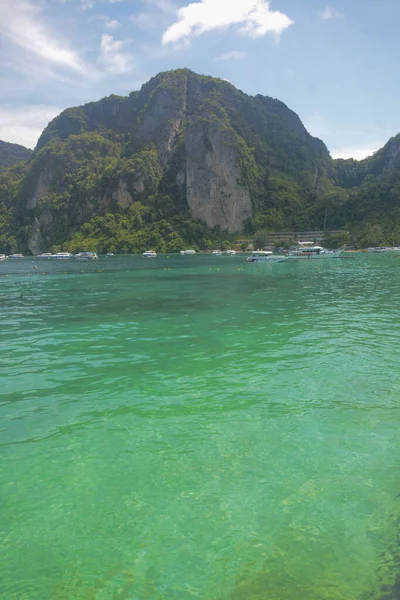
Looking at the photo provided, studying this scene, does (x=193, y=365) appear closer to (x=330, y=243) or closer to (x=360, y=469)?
(x=360, y=469)

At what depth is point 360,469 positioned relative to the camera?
8.51 m

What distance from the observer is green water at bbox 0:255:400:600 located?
19.4ft

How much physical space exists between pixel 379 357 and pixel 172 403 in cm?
940

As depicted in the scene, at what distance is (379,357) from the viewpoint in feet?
53.6

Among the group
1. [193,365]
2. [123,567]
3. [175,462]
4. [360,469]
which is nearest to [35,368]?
[193,365]

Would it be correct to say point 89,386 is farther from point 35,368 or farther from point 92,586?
point 92,586

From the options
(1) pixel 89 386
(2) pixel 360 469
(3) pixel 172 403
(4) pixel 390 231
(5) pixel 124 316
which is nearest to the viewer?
(2) pixel 360 469

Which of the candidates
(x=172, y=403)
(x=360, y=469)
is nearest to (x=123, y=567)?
(x=360, y=469)

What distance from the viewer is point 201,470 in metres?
8.48

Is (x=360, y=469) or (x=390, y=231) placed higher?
(x=390, y=231)

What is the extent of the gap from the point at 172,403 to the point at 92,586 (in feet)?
21.5

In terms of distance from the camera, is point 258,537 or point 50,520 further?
point 50,520

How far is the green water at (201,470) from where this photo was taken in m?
5.93

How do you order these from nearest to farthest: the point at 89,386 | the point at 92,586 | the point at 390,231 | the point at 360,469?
1. the point at 92,586
2. the point at 360,469
3. the point at 89,386
4. the point at 390,231
